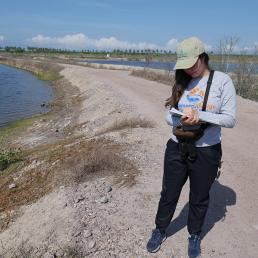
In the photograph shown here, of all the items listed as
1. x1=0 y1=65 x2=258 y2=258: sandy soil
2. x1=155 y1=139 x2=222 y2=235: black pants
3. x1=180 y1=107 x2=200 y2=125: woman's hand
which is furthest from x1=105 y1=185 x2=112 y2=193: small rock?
x1=180 y1=107 x2=200 y2=125: woman's hand

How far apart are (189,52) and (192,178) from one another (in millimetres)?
1305

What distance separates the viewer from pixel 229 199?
618cm

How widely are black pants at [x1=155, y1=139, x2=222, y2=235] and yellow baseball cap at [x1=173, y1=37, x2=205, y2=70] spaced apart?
853mm

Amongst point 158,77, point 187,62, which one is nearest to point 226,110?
point 187,62

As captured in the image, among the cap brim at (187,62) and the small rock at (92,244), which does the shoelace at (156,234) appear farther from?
the cap brim at (187,62)

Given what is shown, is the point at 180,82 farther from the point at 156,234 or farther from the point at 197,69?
the point at 156,234

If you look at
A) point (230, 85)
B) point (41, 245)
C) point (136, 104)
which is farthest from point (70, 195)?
point (136, 104)

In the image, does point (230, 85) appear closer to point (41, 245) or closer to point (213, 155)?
point (213, 155)

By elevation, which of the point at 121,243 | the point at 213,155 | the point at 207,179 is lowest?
the point at 121,243

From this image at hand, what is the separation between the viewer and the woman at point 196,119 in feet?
12.6

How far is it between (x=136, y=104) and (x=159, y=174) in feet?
31.6

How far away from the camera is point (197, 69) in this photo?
386cm

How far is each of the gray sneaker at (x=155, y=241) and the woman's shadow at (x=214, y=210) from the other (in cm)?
35

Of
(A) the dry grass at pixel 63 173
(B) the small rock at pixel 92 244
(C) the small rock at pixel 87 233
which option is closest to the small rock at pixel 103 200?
(A) the dry grass at pixel 63 173
